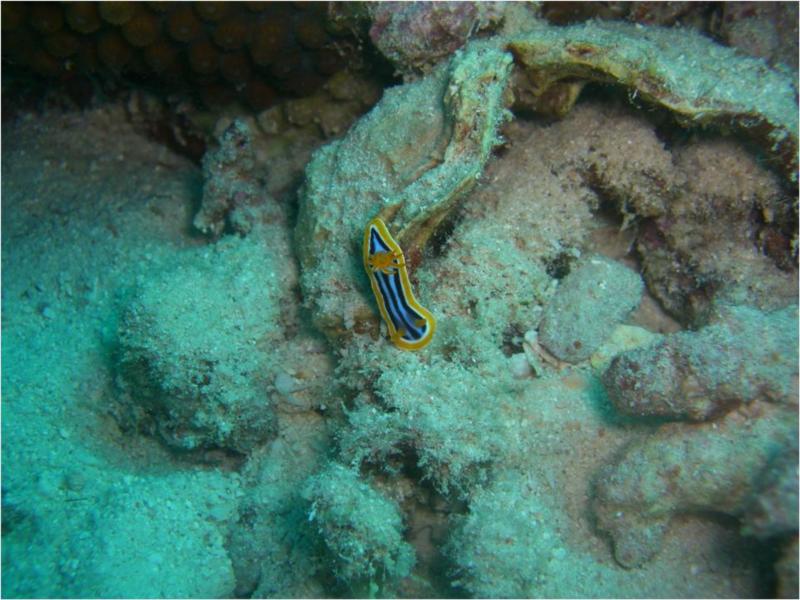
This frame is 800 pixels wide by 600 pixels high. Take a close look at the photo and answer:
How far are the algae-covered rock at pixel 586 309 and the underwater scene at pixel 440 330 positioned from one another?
2cm

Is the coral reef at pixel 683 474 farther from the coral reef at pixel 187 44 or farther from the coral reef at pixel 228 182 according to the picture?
the coral reef at pixel 187 44

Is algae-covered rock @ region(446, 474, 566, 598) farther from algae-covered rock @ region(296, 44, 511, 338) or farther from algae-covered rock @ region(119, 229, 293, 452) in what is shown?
algae-covered rock @ region(119, 229, 293, 452)

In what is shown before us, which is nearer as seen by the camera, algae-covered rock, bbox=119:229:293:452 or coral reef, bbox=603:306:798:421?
coral reef, bbox=603:306:798:421

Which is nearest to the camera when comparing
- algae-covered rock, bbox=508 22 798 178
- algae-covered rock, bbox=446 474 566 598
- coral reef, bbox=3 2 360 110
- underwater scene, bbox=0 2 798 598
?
algae-covered rock, bbox=446 474 566 598

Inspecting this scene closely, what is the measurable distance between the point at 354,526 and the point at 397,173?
2.46 meters

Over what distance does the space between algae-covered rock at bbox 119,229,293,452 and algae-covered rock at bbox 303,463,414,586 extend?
1097 mm

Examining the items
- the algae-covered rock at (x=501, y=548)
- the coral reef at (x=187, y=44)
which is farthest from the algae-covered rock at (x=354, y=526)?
the coral reef at (x=187, y=44)

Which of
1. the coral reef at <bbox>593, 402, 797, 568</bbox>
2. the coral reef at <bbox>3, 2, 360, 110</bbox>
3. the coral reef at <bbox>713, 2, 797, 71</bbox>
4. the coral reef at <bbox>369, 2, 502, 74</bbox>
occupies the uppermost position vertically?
the coral reef at <bbox>713, 2, 797, 71</bbox>

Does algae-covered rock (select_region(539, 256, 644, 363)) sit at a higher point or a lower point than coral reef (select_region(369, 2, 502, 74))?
lower

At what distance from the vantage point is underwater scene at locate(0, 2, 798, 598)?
3.49 m

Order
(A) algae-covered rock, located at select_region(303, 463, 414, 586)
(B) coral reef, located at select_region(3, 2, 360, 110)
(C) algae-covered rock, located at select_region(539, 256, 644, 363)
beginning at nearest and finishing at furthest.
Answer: (A) algae-covered rock, located at select_region(303, 463, 414, 586)
(C) algae-covered rock, located at select_region(539, 256, 644, 363)
(B) coral reef, located at select_region(3, 2, 360, 110)

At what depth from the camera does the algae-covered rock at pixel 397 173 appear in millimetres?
3580

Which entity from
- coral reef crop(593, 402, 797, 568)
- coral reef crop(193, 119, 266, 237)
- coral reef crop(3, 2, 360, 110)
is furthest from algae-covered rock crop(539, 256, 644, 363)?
coral reef crop(3, 2, 360, 110)

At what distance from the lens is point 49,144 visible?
632cm
